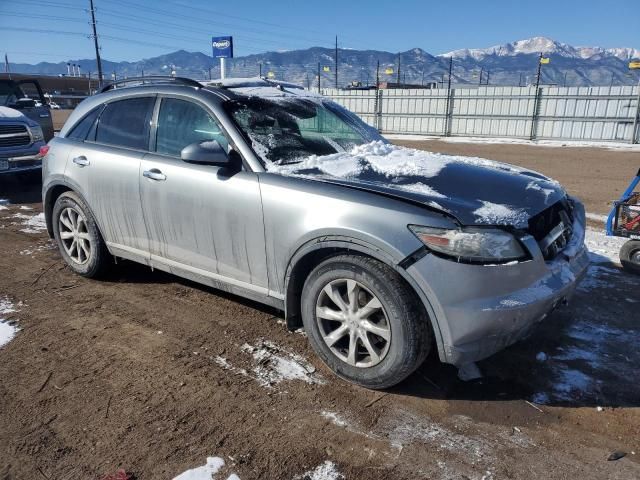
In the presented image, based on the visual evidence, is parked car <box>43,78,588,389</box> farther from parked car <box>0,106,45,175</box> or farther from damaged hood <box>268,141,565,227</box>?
parked car <box>0,106,45,175</box>

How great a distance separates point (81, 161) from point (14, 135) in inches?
232

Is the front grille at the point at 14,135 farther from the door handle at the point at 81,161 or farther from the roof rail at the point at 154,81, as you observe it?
the door handle at the point at 81,161

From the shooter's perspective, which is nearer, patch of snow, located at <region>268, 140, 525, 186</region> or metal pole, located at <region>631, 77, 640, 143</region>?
patch of snow, located at <region>268, 140, 525, 186</region>

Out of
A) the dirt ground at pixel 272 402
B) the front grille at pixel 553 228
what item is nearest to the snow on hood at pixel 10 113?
the dirt ground at pixel 272 402

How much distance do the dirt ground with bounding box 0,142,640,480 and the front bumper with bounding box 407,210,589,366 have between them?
0.43 metres

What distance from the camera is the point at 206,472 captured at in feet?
7.54

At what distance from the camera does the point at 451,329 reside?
257cm

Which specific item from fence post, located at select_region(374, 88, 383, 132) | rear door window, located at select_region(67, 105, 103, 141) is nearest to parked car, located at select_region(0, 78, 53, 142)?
rear door window, located at select_region(67, 105, 103, 141)

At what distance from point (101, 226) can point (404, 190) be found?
111 inches

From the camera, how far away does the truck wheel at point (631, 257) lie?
15.9 ft

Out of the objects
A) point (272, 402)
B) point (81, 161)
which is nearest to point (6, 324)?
point (81, 161)

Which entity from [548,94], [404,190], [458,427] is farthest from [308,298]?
[548,94]

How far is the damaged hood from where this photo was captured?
108 inches

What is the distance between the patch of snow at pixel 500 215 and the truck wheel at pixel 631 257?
2.78 metres
